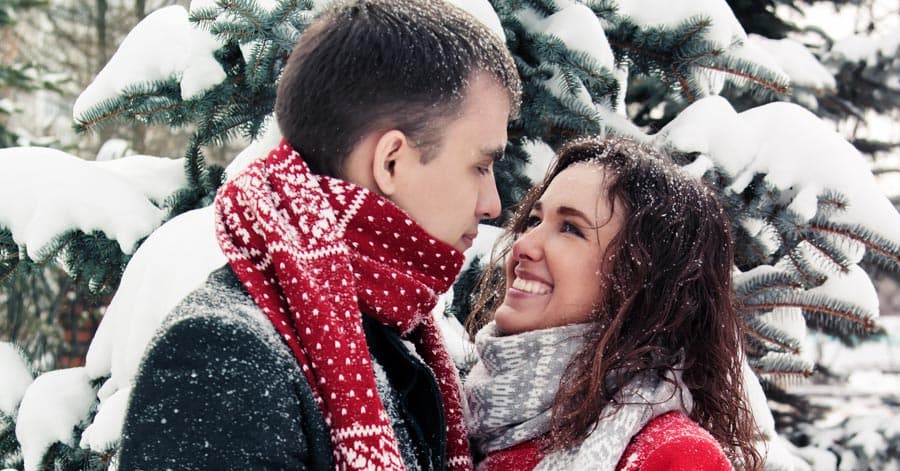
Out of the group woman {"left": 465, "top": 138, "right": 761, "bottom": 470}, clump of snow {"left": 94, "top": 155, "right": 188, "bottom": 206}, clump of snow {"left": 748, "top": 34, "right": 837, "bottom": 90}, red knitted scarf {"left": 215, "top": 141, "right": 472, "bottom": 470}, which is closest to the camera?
red knitted scarf {"left": 215, "top": 141, "right": 472, "bottom": 470}

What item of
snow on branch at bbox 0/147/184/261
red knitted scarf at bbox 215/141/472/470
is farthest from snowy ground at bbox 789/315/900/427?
red knitted scarf at bbox 215/141/472/470

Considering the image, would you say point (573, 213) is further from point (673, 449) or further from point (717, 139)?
point (717, 139)

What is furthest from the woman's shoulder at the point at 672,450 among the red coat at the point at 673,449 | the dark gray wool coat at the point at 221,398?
the dark gray wool coat at the point at 221,398

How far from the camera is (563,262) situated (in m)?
2.06

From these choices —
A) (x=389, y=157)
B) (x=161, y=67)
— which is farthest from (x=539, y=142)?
(x=389, y=157)

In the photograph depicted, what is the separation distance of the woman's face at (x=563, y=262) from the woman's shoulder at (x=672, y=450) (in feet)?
1.17

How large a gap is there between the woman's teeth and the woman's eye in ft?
0.48

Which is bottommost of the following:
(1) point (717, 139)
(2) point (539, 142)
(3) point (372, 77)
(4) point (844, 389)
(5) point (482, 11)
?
(4) point (844, 389)

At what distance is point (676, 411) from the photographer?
1889 mm

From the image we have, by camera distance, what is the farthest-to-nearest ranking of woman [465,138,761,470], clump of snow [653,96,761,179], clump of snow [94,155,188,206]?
clump of snow [94,155,188,206] < clump of snow [653,96,761,179] < woman [465,138,761,470]

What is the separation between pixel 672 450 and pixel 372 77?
36.0 inches

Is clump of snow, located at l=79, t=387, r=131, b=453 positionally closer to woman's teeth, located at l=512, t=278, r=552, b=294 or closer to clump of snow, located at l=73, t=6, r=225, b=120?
clump of snow, located at l=73, t=6, r=225, b=120

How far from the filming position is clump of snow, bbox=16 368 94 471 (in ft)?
8.44

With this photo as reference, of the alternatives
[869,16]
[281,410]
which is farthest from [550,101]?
[869,16]
